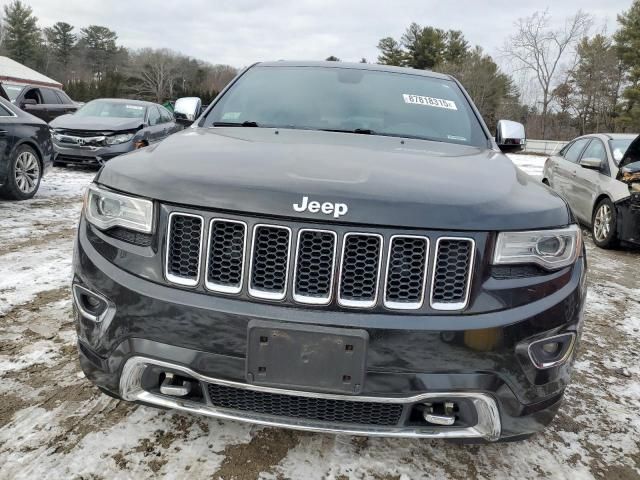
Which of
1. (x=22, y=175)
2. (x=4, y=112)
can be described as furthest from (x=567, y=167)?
(x=4, y=112)

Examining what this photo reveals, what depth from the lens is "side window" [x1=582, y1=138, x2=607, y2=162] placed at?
22.6ft

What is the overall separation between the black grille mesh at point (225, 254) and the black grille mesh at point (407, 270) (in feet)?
1.60

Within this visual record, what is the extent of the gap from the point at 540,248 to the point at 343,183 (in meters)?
0.70

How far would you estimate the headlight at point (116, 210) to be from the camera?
69.7 inches

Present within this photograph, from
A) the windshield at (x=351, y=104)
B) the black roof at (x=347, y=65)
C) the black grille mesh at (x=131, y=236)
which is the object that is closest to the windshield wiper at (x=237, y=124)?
the windshield at (x=351, y=104)

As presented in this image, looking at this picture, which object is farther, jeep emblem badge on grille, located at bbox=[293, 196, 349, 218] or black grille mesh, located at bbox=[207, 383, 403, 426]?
black grille mesh, located at bbox=[207, 383, 403, 426]

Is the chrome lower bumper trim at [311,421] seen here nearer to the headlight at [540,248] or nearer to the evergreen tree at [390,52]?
the headlight at [540,248]

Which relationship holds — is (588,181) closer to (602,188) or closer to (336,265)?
(602,188)

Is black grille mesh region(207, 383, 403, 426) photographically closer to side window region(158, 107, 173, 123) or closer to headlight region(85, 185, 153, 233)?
headlight region(85, 185, 153, 233)

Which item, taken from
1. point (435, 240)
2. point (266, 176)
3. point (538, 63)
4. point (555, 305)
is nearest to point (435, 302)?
point (435, 240)

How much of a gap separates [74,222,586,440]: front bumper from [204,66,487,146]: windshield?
50.7 inches

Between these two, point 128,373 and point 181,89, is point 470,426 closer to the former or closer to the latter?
point 128,373

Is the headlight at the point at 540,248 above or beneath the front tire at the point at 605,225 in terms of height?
above

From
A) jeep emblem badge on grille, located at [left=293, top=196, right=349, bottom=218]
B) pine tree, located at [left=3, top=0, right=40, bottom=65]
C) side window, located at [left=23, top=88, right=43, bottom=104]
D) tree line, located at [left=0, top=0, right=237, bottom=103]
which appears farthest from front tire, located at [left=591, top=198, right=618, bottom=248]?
pine tree, located at [left=3, top=0, right=40, bottom=65]
